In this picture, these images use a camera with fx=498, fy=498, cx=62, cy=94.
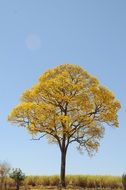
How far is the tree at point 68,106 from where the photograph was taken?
168 feet

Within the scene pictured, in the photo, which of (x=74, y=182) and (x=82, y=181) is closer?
(x=82, y=181)

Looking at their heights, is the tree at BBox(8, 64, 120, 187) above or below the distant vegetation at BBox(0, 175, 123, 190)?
above

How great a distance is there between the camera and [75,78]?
52.7 metres

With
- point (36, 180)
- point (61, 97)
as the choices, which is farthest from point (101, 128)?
point (36, 180)

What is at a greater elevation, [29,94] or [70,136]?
[29,94]

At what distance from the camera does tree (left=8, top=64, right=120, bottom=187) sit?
2020 inches

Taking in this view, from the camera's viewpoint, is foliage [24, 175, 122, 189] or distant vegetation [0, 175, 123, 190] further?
foliage [24, 175, 122, 189]

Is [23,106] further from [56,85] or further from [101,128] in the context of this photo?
[101,128]

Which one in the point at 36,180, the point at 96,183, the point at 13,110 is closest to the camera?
the point at 96,183

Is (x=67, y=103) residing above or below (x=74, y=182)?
above

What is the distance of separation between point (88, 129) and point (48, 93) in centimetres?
565

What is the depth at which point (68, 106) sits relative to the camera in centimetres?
5178

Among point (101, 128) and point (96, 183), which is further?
point (101, 128)

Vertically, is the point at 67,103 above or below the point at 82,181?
above
